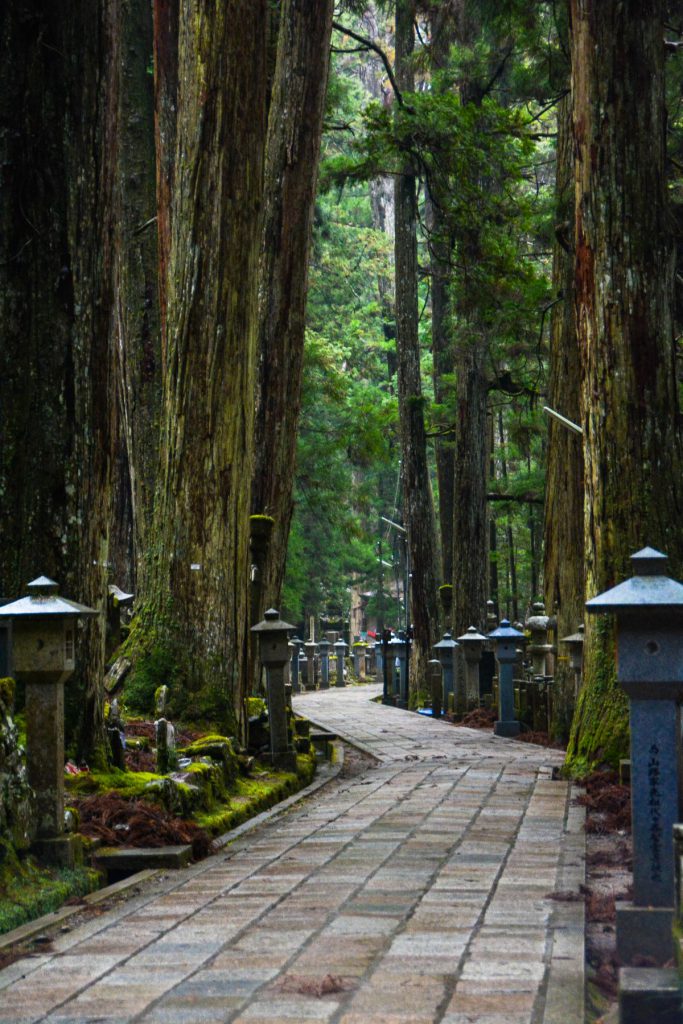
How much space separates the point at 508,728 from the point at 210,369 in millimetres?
7419

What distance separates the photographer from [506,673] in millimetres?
16688

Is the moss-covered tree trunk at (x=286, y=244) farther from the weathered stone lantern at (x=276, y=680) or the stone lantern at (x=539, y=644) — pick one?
the stone lantern at (x=539, y=644)

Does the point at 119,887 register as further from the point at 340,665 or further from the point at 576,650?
the point at 340,665

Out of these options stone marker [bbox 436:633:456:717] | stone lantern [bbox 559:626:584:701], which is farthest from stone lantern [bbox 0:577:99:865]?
stone marker [bbox 436:633:456:717]

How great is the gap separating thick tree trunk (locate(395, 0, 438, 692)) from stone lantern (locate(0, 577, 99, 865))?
2065 cm

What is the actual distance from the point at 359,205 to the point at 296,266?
4778 centimetres

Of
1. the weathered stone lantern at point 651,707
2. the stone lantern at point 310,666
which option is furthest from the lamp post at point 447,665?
the weathered stone lantern at point 651,707

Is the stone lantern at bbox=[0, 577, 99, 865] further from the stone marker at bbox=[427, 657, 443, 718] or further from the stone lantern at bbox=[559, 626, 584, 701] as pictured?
the stone marker at bbox=[427, 657, 443, 718]

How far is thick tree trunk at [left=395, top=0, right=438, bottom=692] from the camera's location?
27.3 m

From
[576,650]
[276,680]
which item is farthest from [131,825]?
[576,650]

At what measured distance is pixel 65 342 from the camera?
7941 mm

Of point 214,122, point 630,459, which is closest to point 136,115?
point 214,122

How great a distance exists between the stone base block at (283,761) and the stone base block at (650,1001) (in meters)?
8.05

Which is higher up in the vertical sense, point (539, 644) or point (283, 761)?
point (539, 644)
